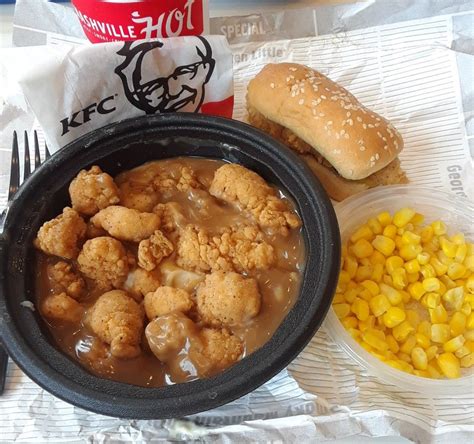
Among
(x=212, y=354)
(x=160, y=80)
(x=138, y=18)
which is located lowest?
(x=212, y=354)

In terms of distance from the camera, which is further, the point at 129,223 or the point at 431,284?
the point at 431,284

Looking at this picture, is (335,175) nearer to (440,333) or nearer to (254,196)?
(254,196)

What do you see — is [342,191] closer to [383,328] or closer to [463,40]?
[383,328]

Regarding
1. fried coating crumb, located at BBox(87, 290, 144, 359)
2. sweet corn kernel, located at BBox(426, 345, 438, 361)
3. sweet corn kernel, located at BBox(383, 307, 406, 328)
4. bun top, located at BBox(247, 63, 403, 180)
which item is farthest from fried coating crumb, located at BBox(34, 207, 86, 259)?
sweet corn kernel, located at BBox(426, 345, 438, 361)

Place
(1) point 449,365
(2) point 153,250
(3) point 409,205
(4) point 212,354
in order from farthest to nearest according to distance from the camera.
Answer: (3) point 409,205
(1) point 449,365
(2) point 153,250
(4) point 212,354

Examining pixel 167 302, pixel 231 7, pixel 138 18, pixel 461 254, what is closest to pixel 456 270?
pixel 461 254

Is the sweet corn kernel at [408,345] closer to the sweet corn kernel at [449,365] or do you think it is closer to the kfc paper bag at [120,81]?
the sweet corn kernel at [449,365]

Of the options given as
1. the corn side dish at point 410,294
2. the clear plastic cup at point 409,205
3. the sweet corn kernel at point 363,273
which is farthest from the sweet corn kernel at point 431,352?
the clear plastic cup at point 409,205
